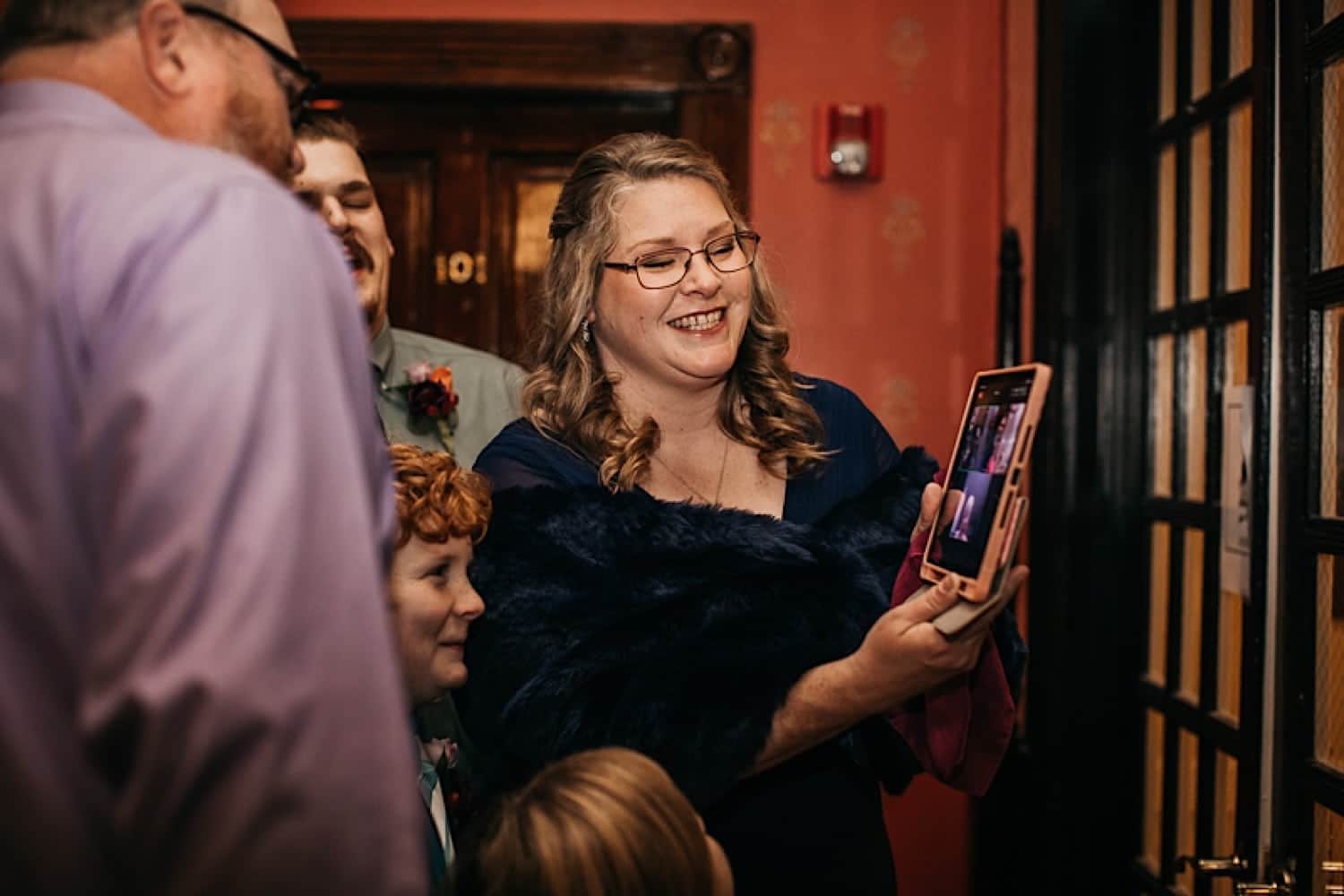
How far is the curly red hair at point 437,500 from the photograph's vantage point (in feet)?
5.83

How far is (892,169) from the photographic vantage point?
3.82 meters

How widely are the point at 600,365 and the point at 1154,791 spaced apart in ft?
5.42

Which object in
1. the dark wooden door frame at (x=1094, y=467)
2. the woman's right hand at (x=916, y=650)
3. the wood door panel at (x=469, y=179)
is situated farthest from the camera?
the wood door panel at (x=469, y=179)

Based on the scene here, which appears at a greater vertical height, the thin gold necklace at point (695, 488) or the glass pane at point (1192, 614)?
the thin gold necklace at point (695, 488)

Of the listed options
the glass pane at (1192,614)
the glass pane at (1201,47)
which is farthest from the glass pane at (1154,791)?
the glass pane at (1201,47)

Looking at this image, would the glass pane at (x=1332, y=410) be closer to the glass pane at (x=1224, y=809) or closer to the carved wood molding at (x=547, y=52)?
the glass pane at (x=1224, y=809)

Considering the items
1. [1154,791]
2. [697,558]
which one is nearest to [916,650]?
[697,558]

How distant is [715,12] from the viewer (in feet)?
12.5

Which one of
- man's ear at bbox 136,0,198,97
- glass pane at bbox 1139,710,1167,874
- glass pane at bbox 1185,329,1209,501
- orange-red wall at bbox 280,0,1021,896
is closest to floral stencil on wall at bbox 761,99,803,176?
orange-red wall at bbox 280,0,1021,896

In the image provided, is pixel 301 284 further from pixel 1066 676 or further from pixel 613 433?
pixel 1066 676

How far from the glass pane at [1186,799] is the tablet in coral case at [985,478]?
53.9 inches

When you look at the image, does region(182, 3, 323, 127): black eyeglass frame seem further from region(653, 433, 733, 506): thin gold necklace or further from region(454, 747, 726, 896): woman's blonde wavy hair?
region(653, 433, 733, 506): thin gold necklace

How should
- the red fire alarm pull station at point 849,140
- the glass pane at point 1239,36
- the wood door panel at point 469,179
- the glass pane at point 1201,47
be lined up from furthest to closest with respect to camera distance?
the wood door panel at point 469,179 → the red fire alarm pull station at point 849,140 → the glass pane at point 1201,47 → the glass pane at point 1239,36

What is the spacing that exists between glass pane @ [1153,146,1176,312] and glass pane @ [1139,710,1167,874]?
0.87 meters
